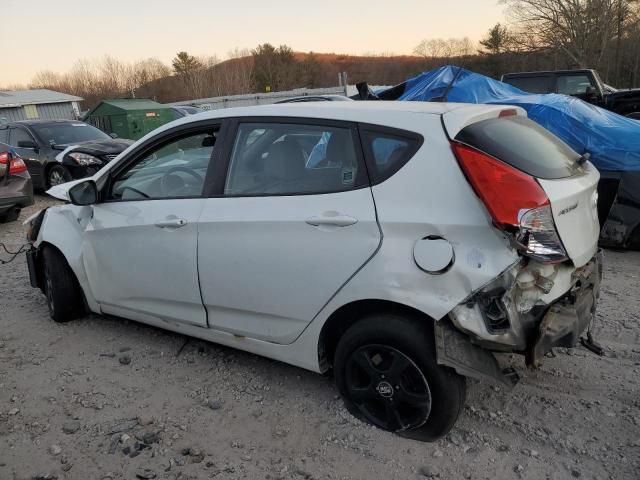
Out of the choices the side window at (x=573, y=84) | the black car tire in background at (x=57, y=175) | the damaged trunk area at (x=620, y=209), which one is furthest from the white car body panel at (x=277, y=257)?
the side window at (x=573, y=84)

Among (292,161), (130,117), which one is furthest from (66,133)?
(130,117)

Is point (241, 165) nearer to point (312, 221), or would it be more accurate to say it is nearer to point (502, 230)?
point (312, 221)

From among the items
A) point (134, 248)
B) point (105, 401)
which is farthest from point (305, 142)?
point (105, 401)

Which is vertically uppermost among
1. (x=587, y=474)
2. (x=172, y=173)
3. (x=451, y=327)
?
(x=172, y=173)

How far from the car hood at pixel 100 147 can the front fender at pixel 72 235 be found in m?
5.55

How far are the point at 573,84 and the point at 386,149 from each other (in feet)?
35.6

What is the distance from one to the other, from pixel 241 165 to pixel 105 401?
159 centimetres

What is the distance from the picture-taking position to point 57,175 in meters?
9.51

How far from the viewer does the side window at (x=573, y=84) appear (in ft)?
37.0

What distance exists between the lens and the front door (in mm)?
2982

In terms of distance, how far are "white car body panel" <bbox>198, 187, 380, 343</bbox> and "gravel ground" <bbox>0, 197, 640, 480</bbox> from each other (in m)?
0.46

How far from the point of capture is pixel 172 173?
3287 millimetres

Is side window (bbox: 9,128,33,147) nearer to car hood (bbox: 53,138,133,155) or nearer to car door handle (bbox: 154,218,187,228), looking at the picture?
car hood (bbox: 53,138,133,155)

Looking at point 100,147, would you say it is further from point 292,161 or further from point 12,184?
point 292,161
